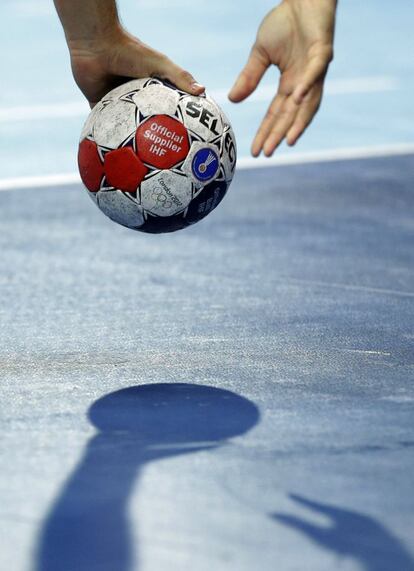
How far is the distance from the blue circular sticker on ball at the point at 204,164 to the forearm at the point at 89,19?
546mm

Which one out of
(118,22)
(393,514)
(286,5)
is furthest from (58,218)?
(393,514)

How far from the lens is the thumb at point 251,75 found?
3.75 meters

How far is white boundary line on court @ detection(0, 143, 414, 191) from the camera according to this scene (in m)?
7.93

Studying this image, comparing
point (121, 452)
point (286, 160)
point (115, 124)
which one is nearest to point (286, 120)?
point (115, 124)

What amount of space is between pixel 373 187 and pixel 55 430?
4802mm

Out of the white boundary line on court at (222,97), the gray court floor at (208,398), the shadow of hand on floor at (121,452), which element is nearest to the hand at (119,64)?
the gray court floor at (208,398)

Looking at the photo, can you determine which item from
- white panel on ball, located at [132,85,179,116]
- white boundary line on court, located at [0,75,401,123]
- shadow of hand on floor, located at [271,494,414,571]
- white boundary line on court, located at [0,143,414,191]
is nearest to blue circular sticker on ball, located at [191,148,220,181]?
white panel on ball, located at [132,85,179,116]

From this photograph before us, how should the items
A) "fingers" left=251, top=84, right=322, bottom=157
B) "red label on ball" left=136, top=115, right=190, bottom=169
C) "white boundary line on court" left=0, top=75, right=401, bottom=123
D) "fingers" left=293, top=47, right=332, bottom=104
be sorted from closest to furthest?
1. "fingers" left=293, top=47, right=332, bottom=104
2. "fingers" left=251, top=84, right=322, bottom=157
3. "red label on ball" left=136, top=115, right=190, bottom=169
4. "white boundary line on court" left=0, top=75, right=401, bottom=123

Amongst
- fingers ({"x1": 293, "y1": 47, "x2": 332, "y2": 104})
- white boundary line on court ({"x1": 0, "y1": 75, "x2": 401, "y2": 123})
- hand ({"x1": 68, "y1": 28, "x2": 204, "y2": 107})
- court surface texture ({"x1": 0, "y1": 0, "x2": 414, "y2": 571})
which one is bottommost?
white boundary line on court ({"x1": 0, "y1": 75, "x2": 401, "y2": 123})

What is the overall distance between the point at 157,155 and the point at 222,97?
6.85m

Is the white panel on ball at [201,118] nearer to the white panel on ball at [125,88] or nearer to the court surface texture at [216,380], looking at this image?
the white panel on ball at [125,88]

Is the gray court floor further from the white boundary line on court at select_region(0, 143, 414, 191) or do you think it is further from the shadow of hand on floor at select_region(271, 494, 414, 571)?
the white boundary line on court at select_region(0, 143, 414, 191)

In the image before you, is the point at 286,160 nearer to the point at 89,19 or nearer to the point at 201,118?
the point at 89,19

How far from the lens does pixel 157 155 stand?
386 cm
